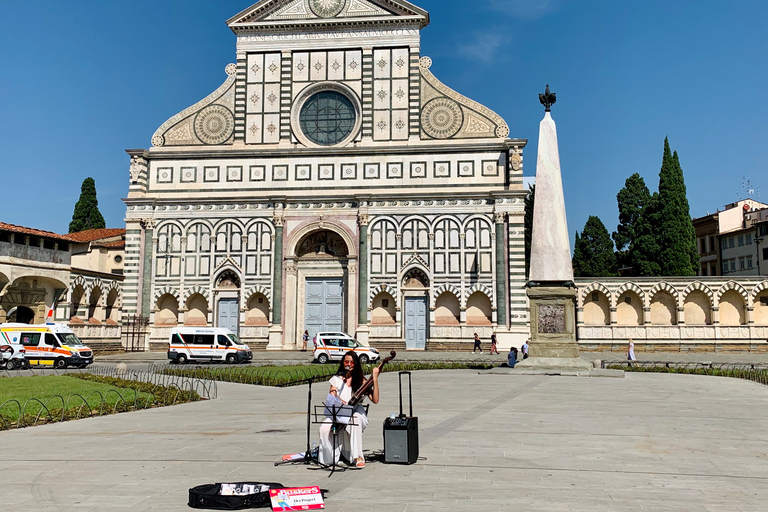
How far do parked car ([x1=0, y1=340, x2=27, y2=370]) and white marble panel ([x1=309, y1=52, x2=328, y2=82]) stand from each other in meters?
22.7

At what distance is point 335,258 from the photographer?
4197cm

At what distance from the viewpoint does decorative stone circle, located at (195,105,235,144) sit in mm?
43125

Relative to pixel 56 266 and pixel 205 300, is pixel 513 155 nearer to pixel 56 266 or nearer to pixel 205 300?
pixel 205 300

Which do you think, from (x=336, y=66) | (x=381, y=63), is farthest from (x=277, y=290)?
(x=381, y=63)

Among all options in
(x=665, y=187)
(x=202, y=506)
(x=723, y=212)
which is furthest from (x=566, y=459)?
(x=723, y=212)

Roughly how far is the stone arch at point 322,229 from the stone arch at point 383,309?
113 inches

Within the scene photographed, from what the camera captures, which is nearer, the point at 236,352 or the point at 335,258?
the point at 236,352

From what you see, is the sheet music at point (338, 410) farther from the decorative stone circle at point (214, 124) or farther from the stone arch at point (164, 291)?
the decorative stone circle at point (214, 124)

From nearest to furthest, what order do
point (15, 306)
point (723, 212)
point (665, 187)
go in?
1. point (15, 306)
2. point (665, 187)
3. point (723, 212)

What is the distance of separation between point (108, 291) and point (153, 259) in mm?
3784

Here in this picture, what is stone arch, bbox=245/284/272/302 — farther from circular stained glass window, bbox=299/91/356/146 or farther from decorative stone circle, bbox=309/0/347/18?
decorative stone circle, bbox=309/0/347/18

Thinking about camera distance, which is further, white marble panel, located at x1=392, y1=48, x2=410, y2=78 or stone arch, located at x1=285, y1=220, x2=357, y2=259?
white marble panel, located at x1=392, y1=48, x2=410, y2=78

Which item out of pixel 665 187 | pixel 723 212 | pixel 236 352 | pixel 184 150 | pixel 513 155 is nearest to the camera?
pixel 236 352

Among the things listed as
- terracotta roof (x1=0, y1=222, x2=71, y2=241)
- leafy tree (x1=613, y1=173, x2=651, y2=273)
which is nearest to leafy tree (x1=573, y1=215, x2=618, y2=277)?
leafy tree (x1=613, y1=173, x2=651, y2=273)
